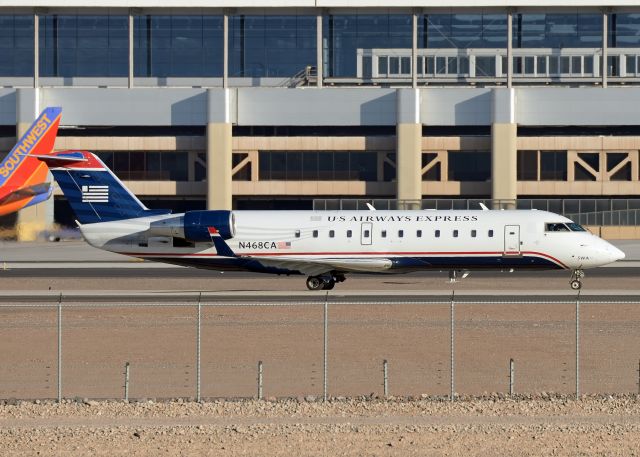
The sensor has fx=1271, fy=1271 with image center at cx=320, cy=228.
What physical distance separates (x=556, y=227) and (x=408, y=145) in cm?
3932

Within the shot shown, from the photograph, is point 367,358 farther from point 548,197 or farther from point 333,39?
point 333,39

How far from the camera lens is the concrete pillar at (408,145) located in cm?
8800

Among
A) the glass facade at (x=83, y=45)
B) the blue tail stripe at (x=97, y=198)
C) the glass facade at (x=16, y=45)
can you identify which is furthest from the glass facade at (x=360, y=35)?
the blue tail stripe at (x=97, y=198)

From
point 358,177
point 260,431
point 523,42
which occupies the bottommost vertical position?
point 260,431

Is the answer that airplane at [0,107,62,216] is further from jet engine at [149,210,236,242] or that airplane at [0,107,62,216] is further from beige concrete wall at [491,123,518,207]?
beige concrete wall at [491,123,518,207]

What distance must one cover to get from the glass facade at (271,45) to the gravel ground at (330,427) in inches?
2965

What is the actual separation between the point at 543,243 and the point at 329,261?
8299 millimetres

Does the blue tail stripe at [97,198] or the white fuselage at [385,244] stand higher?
the blue tail stripe at [97,198]

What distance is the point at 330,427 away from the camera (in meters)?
22.3

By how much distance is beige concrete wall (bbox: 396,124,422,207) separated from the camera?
87938mm

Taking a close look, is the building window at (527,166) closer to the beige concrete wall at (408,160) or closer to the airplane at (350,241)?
the beige concrete wall at (408,160)

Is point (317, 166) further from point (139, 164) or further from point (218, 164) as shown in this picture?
point (139, 164)

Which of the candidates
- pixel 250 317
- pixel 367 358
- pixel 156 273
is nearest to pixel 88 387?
pixel 367 358

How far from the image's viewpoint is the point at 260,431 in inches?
868
